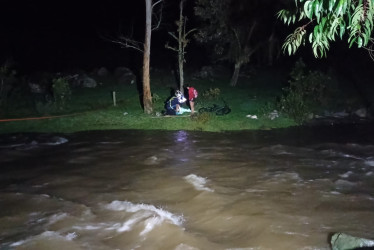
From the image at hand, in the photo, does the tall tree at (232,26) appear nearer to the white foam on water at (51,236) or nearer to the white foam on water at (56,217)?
the white foam on water at (56,217)

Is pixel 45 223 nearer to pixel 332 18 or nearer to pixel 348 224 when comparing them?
pixel 348 224

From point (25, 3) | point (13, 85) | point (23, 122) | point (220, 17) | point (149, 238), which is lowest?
point (149, 238)

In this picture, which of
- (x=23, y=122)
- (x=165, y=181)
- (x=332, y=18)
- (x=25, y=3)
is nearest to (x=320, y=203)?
(x=165, y=181)

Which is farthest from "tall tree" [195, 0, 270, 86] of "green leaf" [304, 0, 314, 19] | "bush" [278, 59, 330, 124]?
"green leaf" [304, 0, 314, 19]

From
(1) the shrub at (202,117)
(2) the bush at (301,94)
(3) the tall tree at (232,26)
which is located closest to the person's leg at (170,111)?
(1) the shrub at (202,117)

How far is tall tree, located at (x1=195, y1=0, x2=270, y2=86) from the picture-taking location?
19469 millimetres

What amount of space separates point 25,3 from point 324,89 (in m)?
25.9

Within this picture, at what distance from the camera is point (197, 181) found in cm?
987

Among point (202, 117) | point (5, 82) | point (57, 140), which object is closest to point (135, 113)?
point (202, 117)

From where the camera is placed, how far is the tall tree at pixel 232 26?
19.5 meters

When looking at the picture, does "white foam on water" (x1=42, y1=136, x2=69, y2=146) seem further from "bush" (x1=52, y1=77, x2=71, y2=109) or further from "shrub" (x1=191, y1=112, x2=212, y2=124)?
"shrub" (x1=191, y1=112, x2=212, y2=124)

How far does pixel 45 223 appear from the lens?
7.52 metres

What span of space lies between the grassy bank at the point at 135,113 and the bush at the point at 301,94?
0.48 meters

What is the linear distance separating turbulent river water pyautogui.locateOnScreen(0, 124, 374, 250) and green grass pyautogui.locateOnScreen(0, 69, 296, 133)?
4.31ft
